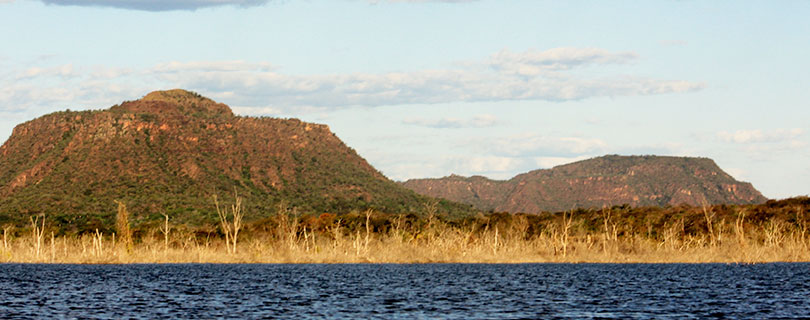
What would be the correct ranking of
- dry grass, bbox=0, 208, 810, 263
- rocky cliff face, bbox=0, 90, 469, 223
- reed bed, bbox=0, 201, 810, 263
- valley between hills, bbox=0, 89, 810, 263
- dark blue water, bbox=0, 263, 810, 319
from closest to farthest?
dark blue water, bbox=0, 263, 810, 319 < dry grass, bbox=0, 208, 810, 263 < reed bed, bbox=0, 201, 810, 263 < valley between hills, bbox=0, 89, 810, 263 < rocky cliff face, bbox=0, 90, 469, 223

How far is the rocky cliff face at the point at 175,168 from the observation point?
440ft

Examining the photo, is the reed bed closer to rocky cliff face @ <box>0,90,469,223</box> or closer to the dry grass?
the dry grass

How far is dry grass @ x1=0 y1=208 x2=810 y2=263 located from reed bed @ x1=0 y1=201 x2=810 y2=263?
140 millimetres

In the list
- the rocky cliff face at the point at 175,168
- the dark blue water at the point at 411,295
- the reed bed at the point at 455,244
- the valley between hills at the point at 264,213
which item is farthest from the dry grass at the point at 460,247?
the dark blue water at the point at 411,295

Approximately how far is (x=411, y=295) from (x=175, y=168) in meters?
Result: 102

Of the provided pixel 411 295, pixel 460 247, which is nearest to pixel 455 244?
pixel 460 247

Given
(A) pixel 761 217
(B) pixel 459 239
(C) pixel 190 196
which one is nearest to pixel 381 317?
(B) pixel 459 239

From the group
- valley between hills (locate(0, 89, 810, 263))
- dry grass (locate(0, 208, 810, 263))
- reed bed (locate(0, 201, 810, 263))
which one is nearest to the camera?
dry grass (locate(0, 208, 810, 263))

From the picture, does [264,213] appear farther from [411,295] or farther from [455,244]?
[411,295]

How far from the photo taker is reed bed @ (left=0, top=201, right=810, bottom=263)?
338 ft

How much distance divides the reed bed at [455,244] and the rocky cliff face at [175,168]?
38.1 feet

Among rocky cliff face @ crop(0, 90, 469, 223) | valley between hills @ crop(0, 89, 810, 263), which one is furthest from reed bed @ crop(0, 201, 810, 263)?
rocky cliff face @ crop(0, 90, 469, 223)

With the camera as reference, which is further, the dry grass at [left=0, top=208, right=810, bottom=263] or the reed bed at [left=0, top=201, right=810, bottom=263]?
the reed bed at [left=0, top=201, right=810, bottom=263]

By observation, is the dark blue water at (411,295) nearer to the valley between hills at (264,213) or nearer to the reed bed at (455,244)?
the reed bed at (455,244)
